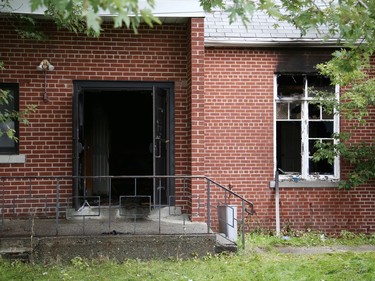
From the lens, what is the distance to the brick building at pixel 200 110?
9867 mm

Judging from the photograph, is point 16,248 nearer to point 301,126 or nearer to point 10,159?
point 10,159

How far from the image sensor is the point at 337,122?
37.4 feet

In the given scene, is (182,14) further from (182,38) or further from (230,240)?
(230,240)

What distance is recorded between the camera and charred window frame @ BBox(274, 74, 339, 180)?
1141cm

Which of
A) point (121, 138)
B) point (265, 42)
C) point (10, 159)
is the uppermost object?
point (265, 42)

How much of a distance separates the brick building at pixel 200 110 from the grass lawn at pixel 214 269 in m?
1.49

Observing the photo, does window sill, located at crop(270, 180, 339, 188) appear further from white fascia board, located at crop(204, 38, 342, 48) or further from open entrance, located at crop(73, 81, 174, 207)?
white fascia board, located at crop(204, 38, 342, 48)

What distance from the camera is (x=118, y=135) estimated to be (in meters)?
16.2

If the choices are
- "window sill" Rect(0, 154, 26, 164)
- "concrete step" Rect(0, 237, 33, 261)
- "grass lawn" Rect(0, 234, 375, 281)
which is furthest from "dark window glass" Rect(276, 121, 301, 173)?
"concrete step" Rect(0, 237, 33, 261)

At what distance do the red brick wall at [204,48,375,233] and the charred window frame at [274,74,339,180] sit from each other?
293mm

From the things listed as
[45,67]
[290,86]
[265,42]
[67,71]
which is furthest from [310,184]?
[45,67]

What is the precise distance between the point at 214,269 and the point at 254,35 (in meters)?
5.24

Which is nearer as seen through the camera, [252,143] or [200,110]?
[200,110]

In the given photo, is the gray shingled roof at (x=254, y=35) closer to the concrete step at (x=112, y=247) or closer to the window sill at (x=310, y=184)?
the window sill at (x=310, y=184)
